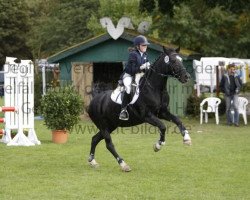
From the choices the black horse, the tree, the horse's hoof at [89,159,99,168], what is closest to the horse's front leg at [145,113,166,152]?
the black horse

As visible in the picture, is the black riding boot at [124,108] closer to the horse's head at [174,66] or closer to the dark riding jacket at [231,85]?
the horse's head at [174,66]

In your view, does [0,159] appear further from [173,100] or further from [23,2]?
[23,2]

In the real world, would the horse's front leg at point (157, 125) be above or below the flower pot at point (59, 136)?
above

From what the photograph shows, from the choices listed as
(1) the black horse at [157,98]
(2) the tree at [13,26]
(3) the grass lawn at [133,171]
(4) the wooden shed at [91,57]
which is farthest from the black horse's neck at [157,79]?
(2) the tree at [13,26]

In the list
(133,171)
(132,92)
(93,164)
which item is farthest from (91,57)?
(133,171)

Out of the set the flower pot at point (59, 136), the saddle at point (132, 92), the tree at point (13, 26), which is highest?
the tree at point (13, 26)

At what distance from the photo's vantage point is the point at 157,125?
11.4 meters

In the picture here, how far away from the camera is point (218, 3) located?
25719 mm

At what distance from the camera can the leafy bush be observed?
1708 cm

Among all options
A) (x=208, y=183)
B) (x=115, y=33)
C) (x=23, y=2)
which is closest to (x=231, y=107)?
(x=115, y=33)

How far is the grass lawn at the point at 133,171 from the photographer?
30.7 ft

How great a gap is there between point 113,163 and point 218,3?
14.5 metres

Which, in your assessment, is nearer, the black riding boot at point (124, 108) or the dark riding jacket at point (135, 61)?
the dark riding jacket at point (135, 61)

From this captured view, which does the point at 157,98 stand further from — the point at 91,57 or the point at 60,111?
the point at 91,57
